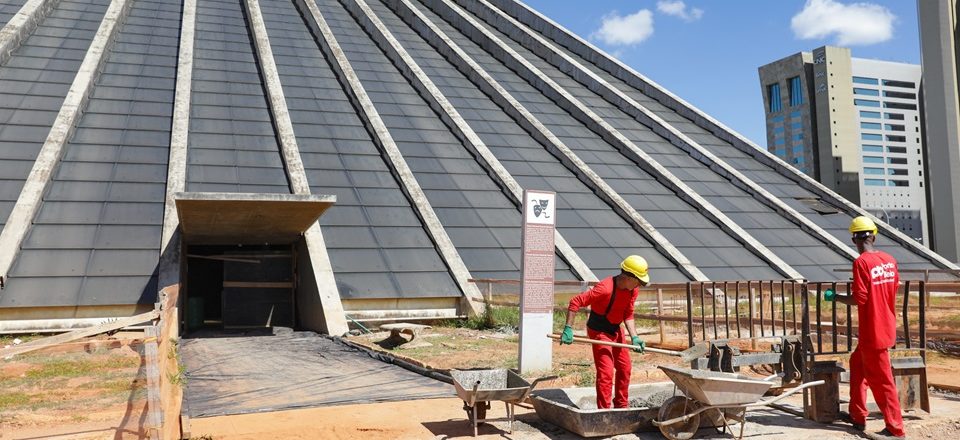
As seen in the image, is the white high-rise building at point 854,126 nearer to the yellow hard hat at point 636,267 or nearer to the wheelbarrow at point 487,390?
the yellow hard hat at point 636,267

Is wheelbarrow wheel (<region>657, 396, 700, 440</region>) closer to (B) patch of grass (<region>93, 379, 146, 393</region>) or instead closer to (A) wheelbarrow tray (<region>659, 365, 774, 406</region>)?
(A) wheelbarrow tray (<region>659, 365, 774, 406</region>)

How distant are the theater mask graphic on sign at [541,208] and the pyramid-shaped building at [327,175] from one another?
6.28m

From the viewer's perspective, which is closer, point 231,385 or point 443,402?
point 443,402

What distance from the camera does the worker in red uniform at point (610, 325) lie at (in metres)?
8.42

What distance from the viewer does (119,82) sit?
2633 centimetres

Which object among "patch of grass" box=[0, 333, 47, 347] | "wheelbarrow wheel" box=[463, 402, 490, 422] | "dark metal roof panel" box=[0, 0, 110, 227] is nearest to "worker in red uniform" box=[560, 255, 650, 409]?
"wheelbarrow wheel" box=[463, 402, 490, 422]

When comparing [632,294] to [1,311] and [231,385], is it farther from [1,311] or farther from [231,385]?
[1,311]

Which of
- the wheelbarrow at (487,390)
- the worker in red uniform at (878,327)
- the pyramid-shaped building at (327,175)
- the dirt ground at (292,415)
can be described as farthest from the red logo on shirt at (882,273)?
the pyramid-shaped building at (327,175)

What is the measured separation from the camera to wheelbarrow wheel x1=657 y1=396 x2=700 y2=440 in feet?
26.0

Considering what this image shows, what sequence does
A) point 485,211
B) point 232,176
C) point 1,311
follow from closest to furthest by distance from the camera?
point 1,311 → point 232,176 → point 485,211

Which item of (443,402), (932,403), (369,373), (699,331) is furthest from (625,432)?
(699,331)

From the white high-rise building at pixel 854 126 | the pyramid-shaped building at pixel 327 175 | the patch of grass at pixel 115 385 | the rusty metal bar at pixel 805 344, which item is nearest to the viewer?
the rusty metal bar at pixel 805 344

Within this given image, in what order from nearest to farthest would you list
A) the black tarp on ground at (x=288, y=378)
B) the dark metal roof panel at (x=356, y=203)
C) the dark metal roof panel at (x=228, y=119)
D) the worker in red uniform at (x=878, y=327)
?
the worker in red uniform at (x=878, y=327), the black tarp on ground at (x=288, y=378), the dark metal roof panel at (x=356, y=203), the dark metal roof panel at (x=228, y=119)

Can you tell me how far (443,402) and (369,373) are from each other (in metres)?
2.79
